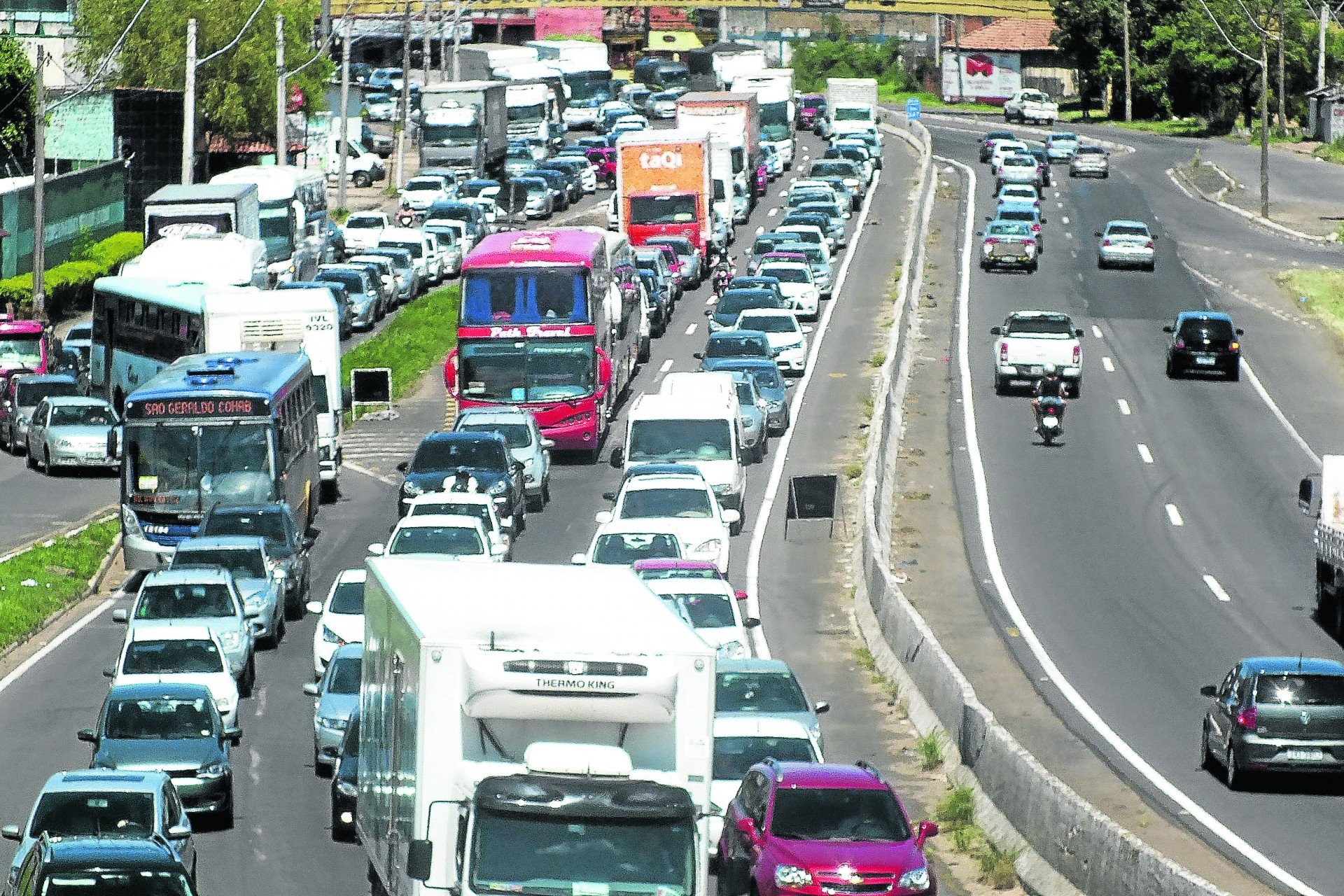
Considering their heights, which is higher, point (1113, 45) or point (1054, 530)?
point (1113, 45)

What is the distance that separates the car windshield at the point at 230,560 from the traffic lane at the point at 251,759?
3.76 feet

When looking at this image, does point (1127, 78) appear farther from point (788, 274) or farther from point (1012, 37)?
point (788, 274)

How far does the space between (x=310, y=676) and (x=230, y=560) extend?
8.24 feet

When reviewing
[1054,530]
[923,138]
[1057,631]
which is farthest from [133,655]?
[923,138]

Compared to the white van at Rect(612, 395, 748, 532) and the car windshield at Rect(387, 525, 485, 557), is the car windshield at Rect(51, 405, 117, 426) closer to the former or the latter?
the white van at Rect(612, 395, 748, 532)

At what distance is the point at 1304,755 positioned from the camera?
24766 mm

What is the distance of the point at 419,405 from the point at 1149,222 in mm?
38289

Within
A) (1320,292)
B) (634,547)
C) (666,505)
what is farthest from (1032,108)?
(634,547)

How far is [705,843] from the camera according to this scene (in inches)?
573

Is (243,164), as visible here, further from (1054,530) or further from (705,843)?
(705,843)

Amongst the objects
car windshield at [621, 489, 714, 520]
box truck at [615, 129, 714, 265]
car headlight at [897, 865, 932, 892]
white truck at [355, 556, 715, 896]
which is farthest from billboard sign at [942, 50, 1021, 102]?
white truck at [355, 556, 715, 896]

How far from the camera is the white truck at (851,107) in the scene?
Answer: 10575 cm

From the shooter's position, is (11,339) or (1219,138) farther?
(1219,138)

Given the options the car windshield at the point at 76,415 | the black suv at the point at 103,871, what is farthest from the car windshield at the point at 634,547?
the car windshield at the point at 76,415
